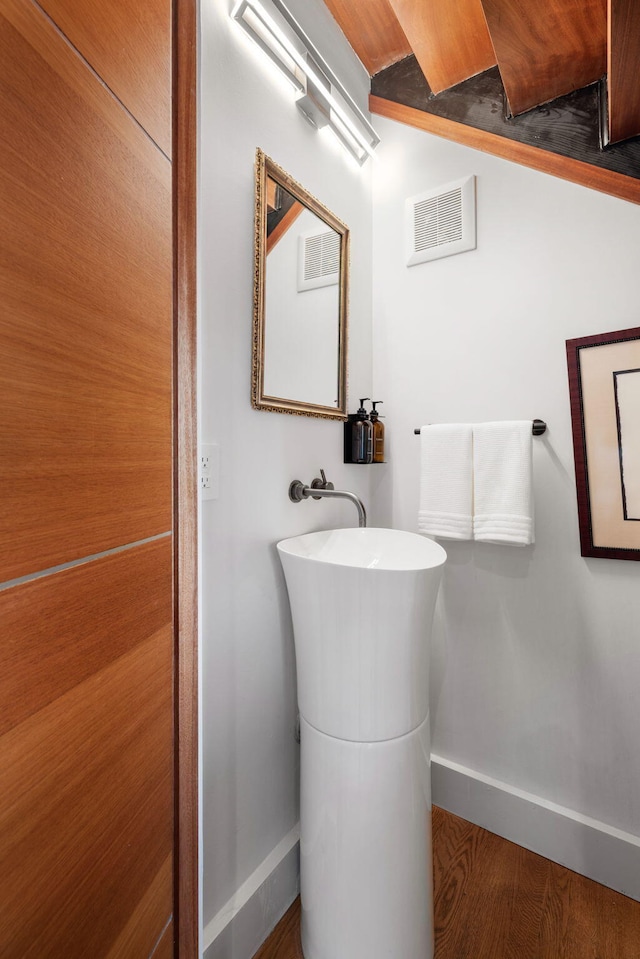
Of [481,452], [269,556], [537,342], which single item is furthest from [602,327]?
[269,556]

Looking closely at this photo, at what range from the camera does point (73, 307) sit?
446mm

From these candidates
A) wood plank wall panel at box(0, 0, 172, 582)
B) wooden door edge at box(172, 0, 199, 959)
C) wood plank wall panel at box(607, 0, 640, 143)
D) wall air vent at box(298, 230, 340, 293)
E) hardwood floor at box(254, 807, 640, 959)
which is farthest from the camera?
wall air vent at box(298, 230, 340, 293)

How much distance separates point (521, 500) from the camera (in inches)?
50.3

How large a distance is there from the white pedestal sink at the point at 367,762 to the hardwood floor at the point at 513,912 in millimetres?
151

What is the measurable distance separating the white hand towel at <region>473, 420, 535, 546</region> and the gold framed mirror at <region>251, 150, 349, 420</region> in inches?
18.6

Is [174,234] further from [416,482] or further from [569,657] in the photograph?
[569,657]

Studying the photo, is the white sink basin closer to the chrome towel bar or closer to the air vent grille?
the chrome towel bar

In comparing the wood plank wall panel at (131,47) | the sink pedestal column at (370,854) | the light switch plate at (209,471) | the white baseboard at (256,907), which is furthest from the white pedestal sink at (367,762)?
the wood plank wall panel at (131,47)

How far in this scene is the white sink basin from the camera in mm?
978

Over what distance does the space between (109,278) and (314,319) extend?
3.12 ft

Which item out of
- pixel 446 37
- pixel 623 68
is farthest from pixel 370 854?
pixel 446 37

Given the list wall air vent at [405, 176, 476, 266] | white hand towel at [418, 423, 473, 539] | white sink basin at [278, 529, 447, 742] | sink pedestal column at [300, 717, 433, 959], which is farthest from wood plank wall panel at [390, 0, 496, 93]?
sink pedestal column at [300, 717, 433, 959]

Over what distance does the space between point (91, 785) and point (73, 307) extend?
0.50m

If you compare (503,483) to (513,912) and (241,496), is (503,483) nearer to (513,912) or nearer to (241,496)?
(241,496)
